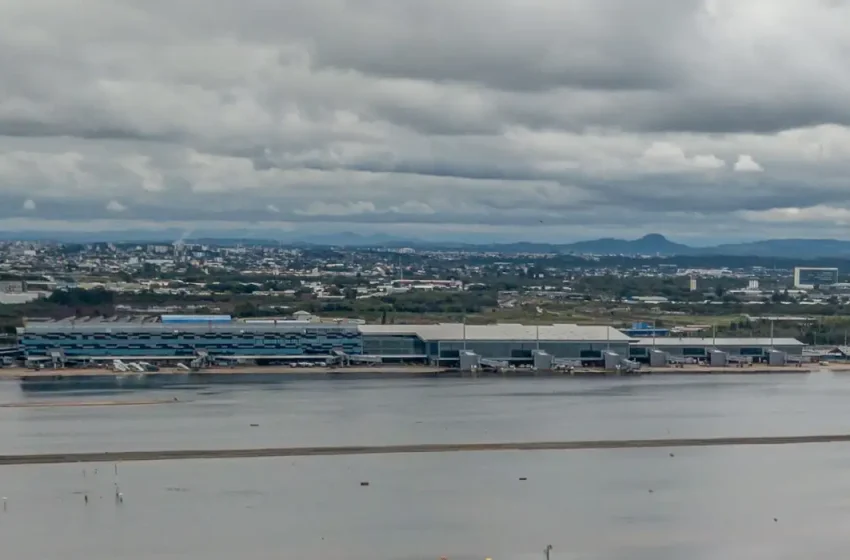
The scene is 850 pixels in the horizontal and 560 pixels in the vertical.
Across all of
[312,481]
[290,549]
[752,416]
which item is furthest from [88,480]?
[752,416]

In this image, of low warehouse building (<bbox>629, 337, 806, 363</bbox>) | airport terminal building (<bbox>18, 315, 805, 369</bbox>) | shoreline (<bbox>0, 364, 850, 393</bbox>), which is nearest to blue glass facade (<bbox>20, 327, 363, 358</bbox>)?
airport terminal building (<bbox>18, 315, 805, 369</bbox>)

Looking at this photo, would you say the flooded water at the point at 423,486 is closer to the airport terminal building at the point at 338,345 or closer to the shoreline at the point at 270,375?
the shoreline at the point at 270,375

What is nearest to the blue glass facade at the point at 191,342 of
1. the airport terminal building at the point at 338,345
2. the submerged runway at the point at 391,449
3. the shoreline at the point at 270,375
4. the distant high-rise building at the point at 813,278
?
the airport terminal building at the point at 338,345

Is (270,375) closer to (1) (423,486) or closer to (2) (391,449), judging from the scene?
(2) (391,449)

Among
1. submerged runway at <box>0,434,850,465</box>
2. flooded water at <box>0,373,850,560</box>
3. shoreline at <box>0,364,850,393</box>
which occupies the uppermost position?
submerged runway at <box>0,434,850,465</box>

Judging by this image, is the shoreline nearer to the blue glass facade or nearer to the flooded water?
the blue glass facade
